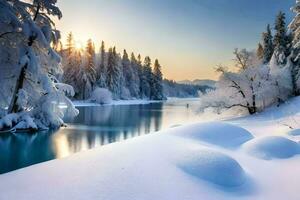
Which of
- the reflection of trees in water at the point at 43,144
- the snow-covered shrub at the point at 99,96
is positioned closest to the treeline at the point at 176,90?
the snow-covered shrub at the point at 99,96

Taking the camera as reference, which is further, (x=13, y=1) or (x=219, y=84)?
(x=219, y=84)

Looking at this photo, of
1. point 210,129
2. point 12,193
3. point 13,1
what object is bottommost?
point 12,193

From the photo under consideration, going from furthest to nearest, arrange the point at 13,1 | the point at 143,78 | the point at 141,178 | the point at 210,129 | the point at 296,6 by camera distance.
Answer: the point at 143,78
the point at 296,6
the point at 13,1
the point at 210,129
the point at 141,178

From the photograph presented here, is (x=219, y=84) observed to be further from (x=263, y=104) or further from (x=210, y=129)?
(x=210, y=129)

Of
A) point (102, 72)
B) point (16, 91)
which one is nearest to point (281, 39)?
point (16, 91)

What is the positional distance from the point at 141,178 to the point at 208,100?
22.8m

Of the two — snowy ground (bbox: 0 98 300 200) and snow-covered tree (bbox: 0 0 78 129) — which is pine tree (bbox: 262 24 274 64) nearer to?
snow-covered tree (bbox: 0 0 78 129)

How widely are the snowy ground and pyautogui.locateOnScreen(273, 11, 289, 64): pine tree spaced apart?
28.4 meters

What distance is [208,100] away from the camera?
94.3 ft

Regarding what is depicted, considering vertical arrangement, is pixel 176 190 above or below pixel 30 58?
below

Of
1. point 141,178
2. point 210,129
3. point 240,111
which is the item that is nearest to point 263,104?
point 240,111

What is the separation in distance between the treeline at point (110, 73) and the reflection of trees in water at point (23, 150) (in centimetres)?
3188

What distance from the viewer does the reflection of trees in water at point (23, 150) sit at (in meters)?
11.9

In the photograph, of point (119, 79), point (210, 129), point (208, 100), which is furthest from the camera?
point (119, 79)
